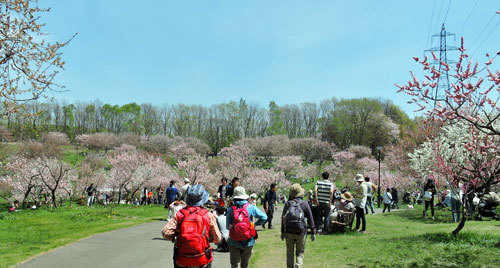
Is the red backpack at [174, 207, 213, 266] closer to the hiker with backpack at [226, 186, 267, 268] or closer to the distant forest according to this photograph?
the hiker with backpack at [226, 186, 267, 268]

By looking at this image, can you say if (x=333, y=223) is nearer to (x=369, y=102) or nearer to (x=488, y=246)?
(x=488, y=246)

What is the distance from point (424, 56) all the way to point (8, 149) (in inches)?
2078

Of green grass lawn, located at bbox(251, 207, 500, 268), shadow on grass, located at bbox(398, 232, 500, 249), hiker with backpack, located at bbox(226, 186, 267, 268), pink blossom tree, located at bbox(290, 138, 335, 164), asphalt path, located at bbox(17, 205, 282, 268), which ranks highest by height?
pink blossom tree, located at bbox(290, 138, 335, 164)

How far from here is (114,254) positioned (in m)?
8.29

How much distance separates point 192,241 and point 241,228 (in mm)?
1529

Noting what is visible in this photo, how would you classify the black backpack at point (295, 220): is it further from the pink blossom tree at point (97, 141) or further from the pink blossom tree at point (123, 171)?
the pink blossom tree at point (97, 141)

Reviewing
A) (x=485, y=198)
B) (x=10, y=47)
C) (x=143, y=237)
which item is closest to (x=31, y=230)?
(x=143, y=237)

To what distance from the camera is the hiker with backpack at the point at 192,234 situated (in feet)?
13.6

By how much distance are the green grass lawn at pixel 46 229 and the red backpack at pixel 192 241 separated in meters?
5.32

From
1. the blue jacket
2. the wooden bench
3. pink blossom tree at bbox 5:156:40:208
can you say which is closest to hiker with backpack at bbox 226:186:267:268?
the blue jacket

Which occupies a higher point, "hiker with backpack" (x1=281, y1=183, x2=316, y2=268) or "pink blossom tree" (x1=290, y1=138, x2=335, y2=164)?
"pink blossom tree" (x1=290, y1=138, x2=335, y2=164)

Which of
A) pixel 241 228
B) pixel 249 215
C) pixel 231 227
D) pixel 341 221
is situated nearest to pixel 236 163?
pixel 341 221

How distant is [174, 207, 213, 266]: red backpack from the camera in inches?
163

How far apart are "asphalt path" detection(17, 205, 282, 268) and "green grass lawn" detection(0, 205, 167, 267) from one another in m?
0.49
